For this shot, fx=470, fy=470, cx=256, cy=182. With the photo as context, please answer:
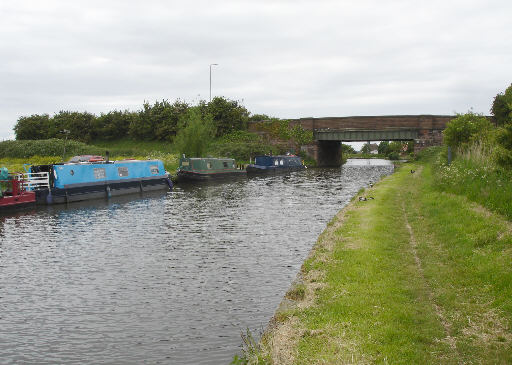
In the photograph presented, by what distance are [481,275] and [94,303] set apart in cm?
834

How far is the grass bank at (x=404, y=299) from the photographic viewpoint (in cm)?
684

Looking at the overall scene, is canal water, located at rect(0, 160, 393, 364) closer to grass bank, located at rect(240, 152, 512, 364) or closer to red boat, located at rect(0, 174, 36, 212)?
grass bank, located at rect(240, 152, 512, 364)

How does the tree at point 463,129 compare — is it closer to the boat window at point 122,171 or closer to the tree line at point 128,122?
the boat window at point 122,171

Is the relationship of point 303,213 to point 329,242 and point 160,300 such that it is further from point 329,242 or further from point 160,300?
point 160,300

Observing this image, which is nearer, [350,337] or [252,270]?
[350,337]

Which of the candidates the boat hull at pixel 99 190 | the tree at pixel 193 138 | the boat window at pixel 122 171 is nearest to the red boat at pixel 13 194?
the boat hull at pixel 99 190

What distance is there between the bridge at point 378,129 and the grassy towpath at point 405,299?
54.5 metres

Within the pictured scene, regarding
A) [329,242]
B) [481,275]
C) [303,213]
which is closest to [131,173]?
[303,213]

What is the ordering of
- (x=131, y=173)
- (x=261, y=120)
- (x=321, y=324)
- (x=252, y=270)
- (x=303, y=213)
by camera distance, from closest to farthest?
(x=321, y=324) < (x=252, y=270) < (x=303, y=213) < (x=131, y=173) < (x=261, y=120)

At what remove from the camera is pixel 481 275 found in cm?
955

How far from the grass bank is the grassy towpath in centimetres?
2

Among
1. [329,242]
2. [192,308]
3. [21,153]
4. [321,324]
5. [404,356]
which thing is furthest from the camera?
[21,153]

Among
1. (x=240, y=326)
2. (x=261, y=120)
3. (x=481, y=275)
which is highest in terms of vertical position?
(x=261, y=120)

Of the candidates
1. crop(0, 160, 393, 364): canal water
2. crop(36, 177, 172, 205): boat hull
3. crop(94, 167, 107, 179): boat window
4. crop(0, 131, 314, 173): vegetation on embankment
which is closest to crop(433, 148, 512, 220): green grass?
crop(0, 160, 393, 364): canal water
